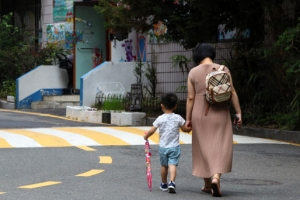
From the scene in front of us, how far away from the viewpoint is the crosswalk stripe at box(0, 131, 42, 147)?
45.9 ft

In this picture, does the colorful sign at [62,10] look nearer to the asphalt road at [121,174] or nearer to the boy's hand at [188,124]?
the asphalt road at [121,174]

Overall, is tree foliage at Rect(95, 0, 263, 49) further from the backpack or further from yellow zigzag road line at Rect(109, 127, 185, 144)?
the backpack

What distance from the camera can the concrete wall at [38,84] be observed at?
26.4 meters

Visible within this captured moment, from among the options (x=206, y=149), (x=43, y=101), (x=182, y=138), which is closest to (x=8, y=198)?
(x=206, y=149)

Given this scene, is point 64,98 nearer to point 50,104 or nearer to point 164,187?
point 50,104

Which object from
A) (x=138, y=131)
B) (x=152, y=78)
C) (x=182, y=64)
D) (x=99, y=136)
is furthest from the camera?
(x=152, y=78)

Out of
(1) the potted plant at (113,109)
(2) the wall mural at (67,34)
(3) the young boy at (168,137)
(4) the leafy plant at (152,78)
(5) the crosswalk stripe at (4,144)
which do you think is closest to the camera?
(3) the young boy at (168,137)

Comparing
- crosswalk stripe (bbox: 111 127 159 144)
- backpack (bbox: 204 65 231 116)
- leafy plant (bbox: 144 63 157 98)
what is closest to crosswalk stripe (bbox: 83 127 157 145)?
crosswalk stripe (bbox: 111 127 159 144)

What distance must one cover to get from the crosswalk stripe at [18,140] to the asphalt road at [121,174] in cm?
65

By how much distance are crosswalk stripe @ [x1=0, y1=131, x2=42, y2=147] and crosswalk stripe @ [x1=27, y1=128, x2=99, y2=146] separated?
24.9 inches

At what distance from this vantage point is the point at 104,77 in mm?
23156

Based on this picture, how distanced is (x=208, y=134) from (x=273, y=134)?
6.90 metres

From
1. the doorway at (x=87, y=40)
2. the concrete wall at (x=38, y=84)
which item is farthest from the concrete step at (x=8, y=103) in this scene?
the doorway at (x=87, y=40)

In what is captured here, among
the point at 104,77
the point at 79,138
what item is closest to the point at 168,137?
the point at 79,138
